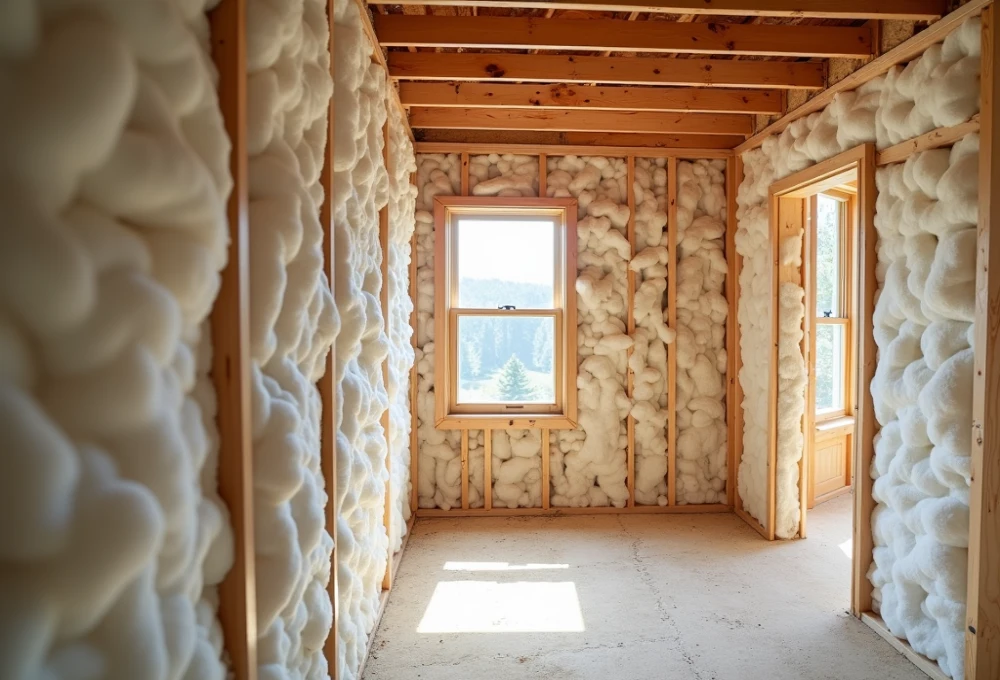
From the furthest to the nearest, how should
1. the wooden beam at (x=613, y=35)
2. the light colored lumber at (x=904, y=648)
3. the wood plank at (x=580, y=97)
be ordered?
the wood plank at (x=580, y=97), the wooden beam at (x=613, y=35), the light colored lumber at (x=904, y=648)

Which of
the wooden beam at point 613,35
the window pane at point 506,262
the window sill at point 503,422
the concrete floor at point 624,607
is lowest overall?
the concrete floor at point 624,607

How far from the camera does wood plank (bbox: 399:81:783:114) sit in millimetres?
2891

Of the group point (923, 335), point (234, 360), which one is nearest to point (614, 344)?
point (923, 335)

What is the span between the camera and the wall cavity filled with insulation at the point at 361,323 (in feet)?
5.42

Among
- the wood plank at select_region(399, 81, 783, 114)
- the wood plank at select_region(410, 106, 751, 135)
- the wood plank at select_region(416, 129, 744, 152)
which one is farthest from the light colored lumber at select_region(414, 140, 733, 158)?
the wood plank at select_region(399, 81, 783, 114)

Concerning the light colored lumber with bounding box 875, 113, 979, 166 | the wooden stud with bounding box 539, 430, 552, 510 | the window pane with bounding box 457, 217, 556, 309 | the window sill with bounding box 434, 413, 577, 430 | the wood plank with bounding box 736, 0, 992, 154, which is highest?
the wood plank with bounding box 736, 0, 992, 154

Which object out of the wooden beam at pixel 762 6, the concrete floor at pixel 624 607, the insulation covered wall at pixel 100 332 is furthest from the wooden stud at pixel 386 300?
the insulation covered wall at pixel 100 332

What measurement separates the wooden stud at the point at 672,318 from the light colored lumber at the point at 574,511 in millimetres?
88

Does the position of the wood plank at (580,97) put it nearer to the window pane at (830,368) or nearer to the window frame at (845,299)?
the window frame at (845,299)

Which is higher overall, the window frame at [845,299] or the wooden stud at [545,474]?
the window frame at [845,299]

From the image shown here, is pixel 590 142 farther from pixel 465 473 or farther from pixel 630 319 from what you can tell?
pixel 465 473

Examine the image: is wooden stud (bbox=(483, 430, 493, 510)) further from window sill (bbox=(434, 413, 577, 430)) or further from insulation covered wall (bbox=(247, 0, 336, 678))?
insulation covered wall (bbox=(247, 0, 336, 678))

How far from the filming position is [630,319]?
12.0 ft

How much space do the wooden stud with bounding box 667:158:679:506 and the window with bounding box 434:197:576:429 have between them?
0.67 m
